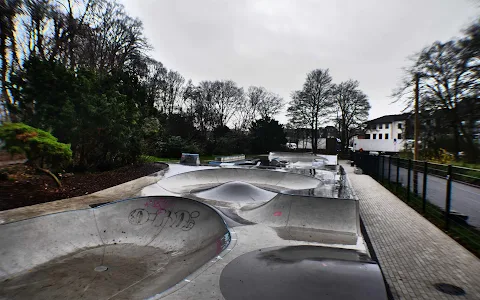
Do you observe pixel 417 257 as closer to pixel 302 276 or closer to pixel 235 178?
pixel 302 276

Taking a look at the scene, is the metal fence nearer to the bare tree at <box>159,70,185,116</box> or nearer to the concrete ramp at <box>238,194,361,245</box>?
the concrete ramp at <box>238,194,361,245</box>

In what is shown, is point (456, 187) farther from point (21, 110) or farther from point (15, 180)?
point (21, 110)

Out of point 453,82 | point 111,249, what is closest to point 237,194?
point 111,249

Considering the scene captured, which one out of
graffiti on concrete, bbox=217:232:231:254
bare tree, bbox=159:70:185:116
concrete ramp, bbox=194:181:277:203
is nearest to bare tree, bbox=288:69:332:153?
bare tree, bbox=159:70:185:116

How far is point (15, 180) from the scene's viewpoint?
27.7 feet

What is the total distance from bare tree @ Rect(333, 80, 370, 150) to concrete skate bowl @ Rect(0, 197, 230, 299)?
1402 inches

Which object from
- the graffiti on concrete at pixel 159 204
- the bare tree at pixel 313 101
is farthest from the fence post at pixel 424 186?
the bare tree at pixel 313 101

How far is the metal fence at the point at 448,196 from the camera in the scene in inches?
205

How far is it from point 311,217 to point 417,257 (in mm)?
2199

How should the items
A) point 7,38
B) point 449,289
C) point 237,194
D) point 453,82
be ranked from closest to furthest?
1. point 449,289
2. point 7,38
3. point 237,194
4. point 453,82

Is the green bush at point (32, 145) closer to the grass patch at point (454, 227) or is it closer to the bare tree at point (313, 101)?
the grass patch at point (454, 227)

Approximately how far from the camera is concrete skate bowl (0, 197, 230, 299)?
3682 mm

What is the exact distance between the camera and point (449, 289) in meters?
3.47

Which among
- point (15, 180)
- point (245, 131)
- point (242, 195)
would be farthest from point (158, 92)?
point (242, 195)
